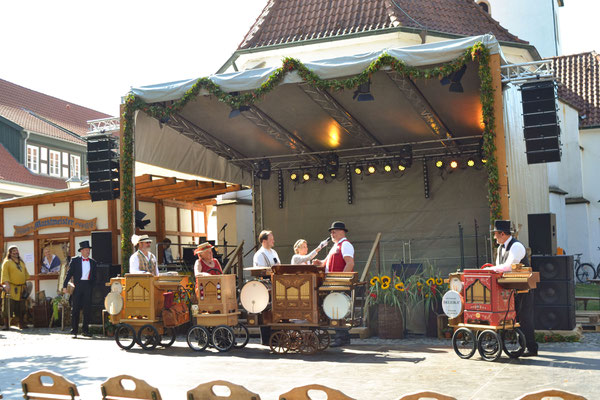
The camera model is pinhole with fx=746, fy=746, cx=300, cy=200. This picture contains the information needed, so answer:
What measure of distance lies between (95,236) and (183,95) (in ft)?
11.6

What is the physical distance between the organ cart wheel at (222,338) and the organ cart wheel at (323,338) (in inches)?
51.0

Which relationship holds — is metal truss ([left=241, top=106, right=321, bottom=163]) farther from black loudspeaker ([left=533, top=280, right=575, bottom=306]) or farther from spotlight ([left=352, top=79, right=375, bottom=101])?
black loudspeaker ([left=533, top=280, right=575, bottom=306])

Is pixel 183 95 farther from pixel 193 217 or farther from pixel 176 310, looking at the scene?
pixel 193 217

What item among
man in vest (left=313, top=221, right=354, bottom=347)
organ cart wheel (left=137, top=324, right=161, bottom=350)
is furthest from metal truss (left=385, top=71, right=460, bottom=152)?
organ cart wheel (left=137, top=324, right=161, bottom=350)

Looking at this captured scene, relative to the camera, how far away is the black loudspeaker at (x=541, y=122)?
1152cm

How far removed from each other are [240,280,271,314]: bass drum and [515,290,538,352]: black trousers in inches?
133

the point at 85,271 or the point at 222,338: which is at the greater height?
the point at 85,271

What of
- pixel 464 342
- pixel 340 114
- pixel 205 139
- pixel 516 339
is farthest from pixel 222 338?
pixel 205 139

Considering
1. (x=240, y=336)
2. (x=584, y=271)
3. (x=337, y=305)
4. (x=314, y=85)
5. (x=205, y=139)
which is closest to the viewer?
(x=337, y=305)

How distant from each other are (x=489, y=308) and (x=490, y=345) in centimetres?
57

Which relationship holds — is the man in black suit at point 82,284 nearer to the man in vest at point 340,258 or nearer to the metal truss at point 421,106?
the man in vest at point 340,258

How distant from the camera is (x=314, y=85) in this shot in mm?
12703

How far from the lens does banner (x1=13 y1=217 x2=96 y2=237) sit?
17156 mm

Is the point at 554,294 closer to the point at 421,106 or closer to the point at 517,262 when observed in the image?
the point at 517,262
